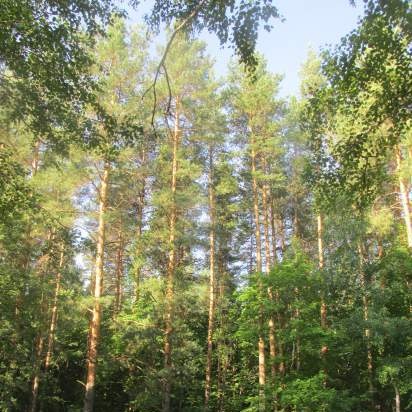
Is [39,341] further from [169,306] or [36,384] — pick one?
[169,306]

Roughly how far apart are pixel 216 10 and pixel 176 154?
11.0m

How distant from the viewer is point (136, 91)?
14703 millimetres

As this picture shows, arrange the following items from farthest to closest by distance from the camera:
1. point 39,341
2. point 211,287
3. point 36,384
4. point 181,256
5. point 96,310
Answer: point 181,256 < point 211,287 < point 39,341 < point 36,384 < point 96,310

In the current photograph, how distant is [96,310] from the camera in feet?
41.1

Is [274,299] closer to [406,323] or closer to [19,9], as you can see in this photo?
[406,323]

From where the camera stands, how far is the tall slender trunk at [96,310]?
38.4ft

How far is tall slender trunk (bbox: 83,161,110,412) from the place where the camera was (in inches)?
460

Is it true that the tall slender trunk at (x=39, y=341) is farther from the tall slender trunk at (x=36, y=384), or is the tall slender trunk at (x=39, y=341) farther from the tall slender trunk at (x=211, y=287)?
the tall slender trunk at (x=211, y=287)

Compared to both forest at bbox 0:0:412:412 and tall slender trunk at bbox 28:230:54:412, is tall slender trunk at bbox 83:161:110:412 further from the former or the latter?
tall slender trunk at bbox 28:230:54:412

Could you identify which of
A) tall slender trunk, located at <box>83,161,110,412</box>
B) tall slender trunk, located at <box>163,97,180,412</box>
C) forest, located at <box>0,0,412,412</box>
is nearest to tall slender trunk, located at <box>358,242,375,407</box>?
forest, located at <box>0,0,412,412</box>

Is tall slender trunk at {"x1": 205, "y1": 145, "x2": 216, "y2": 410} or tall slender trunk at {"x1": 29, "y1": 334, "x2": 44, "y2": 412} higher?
tall slender trunk at {"x1": 205, "y1": 145, "x2": 216, "y2": 410}

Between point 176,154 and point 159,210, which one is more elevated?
point 176,154

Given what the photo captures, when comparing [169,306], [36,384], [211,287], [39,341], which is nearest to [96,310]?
[169,306]

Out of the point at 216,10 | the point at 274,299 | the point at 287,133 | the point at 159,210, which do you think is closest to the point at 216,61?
the point at 287,133
